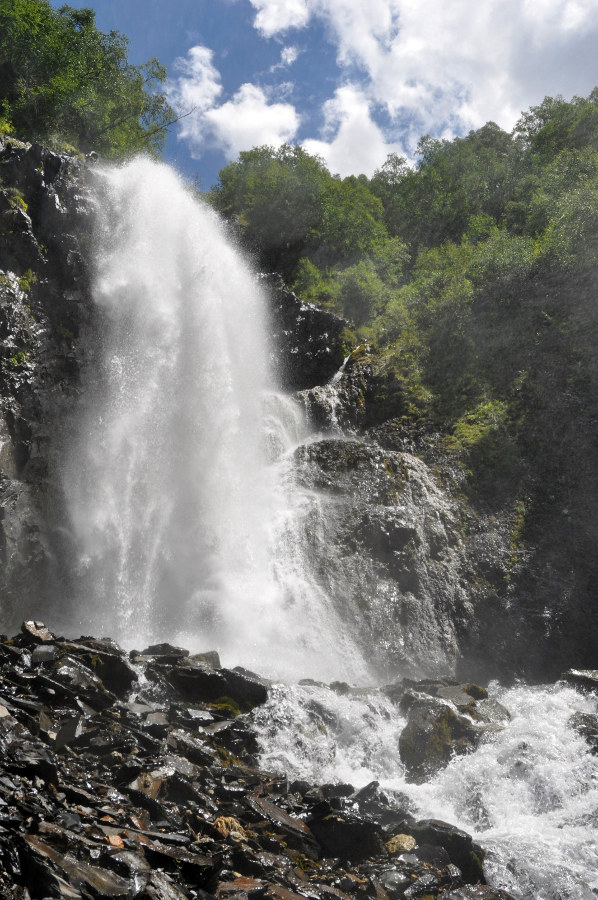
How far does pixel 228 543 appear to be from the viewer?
57.4 feet

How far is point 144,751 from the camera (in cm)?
829

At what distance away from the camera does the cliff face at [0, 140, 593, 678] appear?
53.9ft

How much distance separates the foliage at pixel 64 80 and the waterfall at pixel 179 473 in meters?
7.75

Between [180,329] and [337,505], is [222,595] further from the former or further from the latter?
[180,329]

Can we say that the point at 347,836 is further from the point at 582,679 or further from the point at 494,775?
the point at 582,679

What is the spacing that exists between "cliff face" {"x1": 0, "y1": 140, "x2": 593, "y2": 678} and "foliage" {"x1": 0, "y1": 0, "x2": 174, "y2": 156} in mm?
8586

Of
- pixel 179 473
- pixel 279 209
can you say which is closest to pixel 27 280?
pixel 179 473

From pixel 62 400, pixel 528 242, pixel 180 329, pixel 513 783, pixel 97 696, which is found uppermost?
pixel 528 242

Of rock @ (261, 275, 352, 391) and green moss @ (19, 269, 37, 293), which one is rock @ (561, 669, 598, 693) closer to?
rock @ (261, 275, 352, 391)

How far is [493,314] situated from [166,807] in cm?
2342

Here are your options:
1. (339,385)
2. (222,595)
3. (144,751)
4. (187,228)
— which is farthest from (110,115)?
(144,751)

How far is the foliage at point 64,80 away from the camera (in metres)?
27.8

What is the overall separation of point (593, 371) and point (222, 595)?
15.4 m

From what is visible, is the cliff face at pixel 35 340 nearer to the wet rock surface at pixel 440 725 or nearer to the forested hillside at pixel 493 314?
the wet rock surface at pixel 440 725
